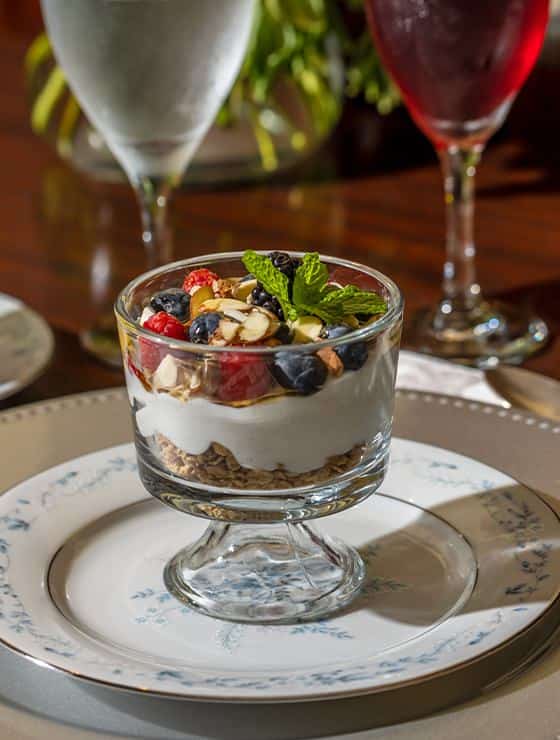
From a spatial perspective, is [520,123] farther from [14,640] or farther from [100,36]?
[14,640]

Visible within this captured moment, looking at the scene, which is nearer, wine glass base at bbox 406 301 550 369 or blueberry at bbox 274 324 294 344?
blueberry at bbox 274 324 294 344

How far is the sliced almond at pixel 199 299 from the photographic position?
57 cm

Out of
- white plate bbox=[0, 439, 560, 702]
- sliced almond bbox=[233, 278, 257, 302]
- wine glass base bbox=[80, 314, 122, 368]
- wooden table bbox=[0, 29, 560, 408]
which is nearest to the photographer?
white plate bbox=[0, 439, 560, 702]

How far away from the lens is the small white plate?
814 mm

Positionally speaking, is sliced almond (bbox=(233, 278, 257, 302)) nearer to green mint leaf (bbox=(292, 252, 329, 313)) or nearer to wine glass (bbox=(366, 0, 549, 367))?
green mint leaf (bbox=(292, 252, 329, 313))

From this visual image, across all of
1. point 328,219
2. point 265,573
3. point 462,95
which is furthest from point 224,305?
point 328,219

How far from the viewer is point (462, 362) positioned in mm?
910

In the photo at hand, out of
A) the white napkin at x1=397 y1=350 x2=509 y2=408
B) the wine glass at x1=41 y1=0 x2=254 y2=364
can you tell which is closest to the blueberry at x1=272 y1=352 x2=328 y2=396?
the white napkin at x1=397 y1=350 x2=509 y2=408

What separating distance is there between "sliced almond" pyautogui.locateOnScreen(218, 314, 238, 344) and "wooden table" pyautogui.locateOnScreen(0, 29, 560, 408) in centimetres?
35

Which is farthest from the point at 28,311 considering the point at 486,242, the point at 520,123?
the point at 520,123

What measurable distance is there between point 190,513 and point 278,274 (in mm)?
107

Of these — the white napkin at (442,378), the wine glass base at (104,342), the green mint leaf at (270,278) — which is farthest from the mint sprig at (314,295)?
the wine glass base at (104,342)

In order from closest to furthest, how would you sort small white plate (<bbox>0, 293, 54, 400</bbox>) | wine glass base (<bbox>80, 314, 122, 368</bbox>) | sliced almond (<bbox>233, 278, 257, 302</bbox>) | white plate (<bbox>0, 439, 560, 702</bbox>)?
1. white plate (<bbox>0, 439, 560, 702</bbox>)
2. sliced almond (<bbox>233, 278, 257, 302</bbox>)
3. small white plate (<bbox>0, 293, 54, 400</bbox>)
4. wine glass base (<bbox>80, 314, 122, 368</bbox>)

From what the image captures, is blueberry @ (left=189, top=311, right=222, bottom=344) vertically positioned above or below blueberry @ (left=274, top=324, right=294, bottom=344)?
above
